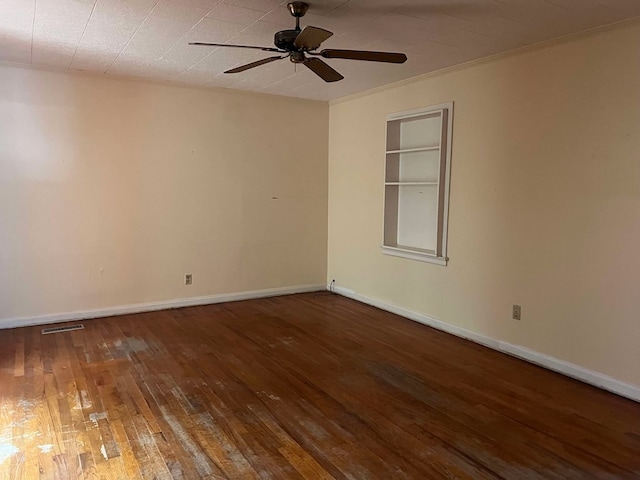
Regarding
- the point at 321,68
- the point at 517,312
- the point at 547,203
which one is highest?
the point at 321,68

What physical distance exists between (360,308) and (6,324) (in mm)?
3477

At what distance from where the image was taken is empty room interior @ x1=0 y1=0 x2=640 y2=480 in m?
2.60

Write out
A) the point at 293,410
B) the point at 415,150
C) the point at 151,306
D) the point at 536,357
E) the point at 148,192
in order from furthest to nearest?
the point at 151,306 → the point at 148,192 → the point at 415,150 → the point at 536,357 → the point at 293,410

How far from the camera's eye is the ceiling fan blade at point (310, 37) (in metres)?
2.44

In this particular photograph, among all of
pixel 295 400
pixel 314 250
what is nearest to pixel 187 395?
pixel 295 400

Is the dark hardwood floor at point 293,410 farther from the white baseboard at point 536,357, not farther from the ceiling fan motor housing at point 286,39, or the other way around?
the ceiling fan motor housing at point 286,39

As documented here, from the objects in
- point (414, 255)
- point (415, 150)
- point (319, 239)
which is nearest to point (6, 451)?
point (414, 255)

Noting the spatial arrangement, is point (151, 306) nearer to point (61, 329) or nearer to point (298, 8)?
point (61, 329)

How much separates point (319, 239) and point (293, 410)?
133 inches

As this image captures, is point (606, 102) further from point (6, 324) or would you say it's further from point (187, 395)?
point (6, 324)

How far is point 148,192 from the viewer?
192 inches

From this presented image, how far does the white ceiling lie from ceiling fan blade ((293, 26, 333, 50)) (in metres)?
0.25

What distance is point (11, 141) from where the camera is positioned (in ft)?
13.9

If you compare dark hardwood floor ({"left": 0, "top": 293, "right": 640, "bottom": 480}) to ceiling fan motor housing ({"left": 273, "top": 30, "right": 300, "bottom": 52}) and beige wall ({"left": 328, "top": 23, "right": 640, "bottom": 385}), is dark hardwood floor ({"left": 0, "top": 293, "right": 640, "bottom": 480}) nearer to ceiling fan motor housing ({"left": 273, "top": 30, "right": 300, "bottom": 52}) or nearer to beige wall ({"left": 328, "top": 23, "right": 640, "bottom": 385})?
beige wall ({"left": 328, "top": 23, "right": 640, "bottom": 385})
